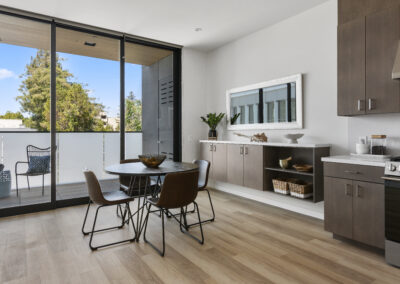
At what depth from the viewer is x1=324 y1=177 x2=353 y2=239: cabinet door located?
251 centimetres

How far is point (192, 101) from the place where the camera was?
5238mm

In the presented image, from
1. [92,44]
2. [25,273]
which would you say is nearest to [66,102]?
[92,44]

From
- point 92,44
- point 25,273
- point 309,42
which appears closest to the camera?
point 25,273

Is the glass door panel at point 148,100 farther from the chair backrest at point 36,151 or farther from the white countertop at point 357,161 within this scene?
the white countertop at point 357,161

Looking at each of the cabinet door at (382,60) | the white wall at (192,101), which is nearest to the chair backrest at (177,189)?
the cabinet door at (382,60)

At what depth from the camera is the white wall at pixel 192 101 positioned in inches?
202

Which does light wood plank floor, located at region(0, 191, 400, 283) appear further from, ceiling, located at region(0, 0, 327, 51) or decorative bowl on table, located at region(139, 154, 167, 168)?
ceiling, located at region(0, 0, 327, 51)

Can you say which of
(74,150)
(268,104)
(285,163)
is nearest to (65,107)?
(74,150)

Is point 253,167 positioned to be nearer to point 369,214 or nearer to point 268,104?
point 268,104

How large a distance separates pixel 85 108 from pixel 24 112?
0.81 meters

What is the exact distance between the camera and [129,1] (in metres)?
3.31

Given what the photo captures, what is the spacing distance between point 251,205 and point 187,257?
1883 millimetres

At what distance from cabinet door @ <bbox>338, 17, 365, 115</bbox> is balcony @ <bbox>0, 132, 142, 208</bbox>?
10.9ft

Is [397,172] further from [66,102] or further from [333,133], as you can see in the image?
[66,102]
